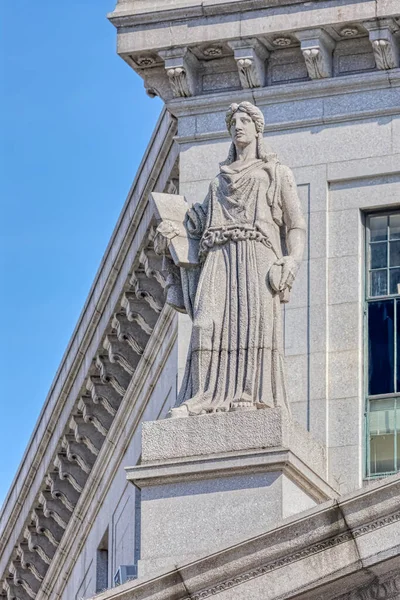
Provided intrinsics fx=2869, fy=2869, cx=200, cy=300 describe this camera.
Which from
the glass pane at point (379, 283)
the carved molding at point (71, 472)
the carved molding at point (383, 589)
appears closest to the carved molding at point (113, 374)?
the carved molding at point (71, 472)

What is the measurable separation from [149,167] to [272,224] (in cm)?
896

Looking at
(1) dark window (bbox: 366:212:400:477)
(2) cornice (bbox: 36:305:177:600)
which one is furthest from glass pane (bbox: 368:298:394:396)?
(2) cornice (bbox: 36:305:177:600)

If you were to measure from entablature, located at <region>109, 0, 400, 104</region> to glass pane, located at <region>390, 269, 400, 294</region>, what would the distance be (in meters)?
2.38

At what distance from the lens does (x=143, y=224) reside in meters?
38.0

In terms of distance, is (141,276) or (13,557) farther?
(13,557)

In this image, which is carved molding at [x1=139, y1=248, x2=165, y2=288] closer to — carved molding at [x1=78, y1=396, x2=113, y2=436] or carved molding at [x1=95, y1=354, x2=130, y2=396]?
carved molding at [x1=95, y1=354, x2=130, y2=396]

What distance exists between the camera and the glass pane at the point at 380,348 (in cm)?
3300

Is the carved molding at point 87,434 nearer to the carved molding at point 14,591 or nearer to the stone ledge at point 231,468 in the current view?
the carved molding at point 14,591

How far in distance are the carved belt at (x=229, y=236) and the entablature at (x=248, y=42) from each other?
17.9ft

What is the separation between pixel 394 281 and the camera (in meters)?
33.4

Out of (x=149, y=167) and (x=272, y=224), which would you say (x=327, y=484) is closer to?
(x=272, y=224)

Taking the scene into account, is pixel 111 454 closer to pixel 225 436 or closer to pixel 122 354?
pixel 122 354

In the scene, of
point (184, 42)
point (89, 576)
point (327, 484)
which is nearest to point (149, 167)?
point (184, 42)

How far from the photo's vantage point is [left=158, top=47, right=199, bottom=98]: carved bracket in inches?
1348
